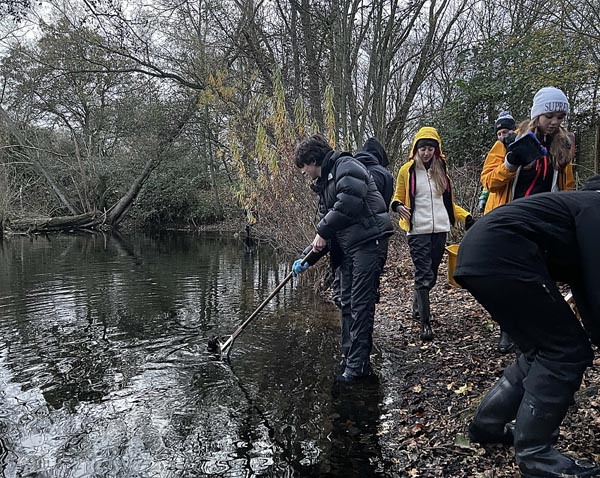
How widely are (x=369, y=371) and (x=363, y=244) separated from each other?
3.38ft

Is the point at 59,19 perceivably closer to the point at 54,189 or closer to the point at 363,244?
the point at 54,189

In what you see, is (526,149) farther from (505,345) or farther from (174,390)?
(174,390)

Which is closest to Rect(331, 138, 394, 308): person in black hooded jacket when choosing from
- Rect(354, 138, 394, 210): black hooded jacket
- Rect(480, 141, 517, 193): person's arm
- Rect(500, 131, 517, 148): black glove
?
Rect(354, 138, 394, 210): black hooded jacket

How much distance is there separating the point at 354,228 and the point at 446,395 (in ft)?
4.60

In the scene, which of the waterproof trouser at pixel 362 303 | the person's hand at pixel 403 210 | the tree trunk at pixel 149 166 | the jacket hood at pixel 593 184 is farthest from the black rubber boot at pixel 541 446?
the tree trunk at pixel 149 166

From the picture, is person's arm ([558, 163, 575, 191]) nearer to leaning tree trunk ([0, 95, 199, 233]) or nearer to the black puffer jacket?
the black puffer jacket

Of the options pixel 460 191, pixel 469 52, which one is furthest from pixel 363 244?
pixel 469 52

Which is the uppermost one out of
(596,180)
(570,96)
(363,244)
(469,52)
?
(469,52)

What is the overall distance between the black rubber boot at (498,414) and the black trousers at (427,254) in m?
2.24

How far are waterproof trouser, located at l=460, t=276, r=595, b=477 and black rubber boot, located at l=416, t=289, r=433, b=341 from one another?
8.94 ft

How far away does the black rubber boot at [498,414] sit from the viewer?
266 centimetres

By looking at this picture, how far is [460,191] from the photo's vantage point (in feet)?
33.3

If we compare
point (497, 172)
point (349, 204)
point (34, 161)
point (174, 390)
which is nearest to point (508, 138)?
point (497, 172)

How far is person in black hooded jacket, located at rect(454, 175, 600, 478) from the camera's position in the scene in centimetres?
215
